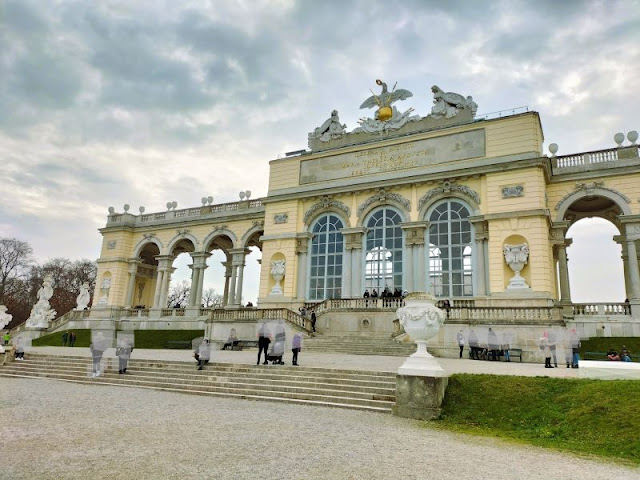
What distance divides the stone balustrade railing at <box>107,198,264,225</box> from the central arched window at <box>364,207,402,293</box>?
1073 centimetres

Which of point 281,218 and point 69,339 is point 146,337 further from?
point 281,218

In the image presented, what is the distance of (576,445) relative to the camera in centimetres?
687

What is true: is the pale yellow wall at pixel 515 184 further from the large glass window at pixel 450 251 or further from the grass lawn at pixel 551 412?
the grass lawn at pixel 551 412

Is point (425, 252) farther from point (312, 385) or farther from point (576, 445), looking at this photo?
point (576, 445)

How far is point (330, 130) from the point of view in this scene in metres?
30.2

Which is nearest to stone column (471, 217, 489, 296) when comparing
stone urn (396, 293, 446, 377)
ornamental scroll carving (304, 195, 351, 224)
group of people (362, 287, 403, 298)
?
group of people (362, 287, 403, 298)

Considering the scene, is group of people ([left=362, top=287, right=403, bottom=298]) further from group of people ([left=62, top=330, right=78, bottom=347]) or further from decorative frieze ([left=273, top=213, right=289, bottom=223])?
group of people ([left=62, top=330, right=78, bottom=347])

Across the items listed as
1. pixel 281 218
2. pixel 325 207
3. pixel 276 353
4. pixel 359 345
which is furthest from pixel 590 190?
pixel 276 353

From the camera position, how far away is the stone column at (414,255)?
24.8 meters

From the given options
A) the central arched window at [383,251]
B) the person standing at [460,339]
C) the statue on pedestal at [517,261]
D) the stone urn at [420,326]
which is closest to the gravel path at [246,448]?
the stone urn at [420,326]

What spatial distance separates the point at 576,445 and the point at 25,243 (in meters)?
63.5

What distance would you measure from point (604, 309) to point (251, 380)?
18.3 m

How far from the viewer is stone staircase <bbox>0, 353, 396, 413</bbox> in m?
10.1

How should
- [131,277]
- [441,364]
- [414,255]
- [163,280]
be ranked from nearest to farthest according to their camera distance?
[441,364]
[414,255]
[163,280]
[131,277]
